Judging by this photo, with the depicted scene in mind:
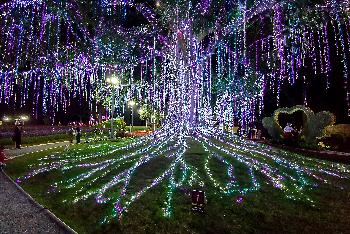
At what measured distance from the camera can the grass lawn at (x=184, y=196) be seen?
693cm

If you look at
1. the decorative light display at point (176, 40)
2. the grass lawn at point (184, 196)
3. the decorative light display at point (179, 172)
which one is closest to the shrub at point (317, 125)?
the decorative light display at point (176, 40)

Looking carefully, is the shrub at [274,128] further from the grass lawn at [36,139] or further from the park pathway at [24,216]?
the park pathway at [24,216]

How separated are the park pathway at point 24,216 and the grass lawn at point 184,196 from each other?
0.31 metres

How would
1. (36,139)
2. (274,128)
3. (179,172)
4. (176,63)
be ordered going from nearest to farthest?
(179,172) → (176,63) → (274,128) → (36,139)

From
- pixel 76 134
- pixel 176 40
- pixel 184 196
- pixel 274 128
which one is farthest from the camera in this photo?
pixel 76 134

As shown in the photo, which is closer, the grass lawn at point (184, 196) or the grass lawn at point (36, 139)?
the grass lawn at point (184, 196)

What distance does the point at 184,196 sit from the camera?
28.1 feet

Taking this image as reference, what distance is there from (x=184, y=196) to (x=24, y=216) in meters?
3.47

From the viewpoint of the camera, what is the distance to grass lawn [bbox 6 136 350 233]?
6934 mm

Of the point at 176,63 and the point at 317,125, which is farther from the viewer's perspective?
the point at 317,125

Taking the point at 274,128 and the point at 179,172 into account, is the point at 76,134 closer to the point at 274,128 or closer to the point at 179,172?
the point at 274,128

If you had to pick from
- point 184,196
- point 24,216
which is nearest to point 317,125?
point 184,196

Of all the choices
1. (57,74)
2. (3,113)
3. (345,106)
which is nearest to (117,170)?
(57,74)

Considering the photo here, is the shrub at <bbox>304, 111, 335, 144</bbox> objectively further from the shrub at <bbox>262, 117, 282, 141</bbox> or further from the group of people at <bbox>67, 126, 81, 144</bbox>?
the group of people at <bbox>67, 126, 81, 144</bbox>
